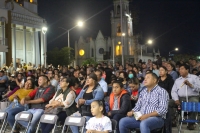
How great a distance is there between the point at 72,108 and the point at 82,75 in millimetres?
4180

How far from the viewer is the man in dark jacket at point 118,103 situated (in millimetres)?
8125

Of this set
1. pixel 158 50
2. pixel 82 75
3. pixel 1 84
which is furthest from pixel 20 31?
pixel 158 50

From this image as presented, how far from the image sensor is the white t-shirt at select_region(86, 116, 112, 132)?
7035mm

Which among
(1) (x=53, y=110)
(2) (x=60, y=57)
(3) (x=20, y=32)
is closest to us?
(1) (x=53, y=110)

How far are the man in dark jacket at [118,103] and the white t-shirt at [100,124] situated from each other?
1.03 metres

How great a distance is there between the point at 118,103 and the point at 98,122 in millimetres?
1390

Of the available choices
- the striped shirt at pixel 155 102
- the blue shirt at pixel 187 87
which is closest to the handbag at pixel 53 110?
the striped shirt at pixel 155 102

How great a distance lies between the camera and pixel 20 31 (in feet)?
151

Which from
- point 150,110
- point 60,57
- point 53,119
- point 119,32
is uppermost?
point 119,32

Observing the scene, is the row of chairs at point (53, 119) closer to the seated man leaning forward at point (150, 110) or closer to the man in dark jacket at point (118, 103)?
the seated man leaning forward at point (150, 110)

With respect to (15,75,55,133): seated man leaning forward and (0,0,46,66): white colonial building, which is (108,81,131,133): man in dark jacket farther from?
(0,0,46,66): white colonial building

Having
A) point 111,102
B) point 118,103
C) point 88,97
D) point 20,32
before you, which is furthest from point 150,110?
point 20,32

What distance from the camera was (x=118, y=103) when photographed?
331 inches

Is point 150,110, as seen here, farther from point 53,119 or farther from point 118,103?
point 53,119
